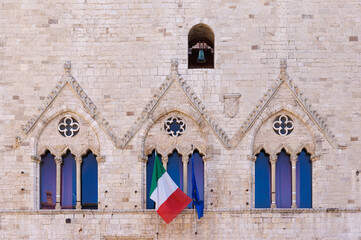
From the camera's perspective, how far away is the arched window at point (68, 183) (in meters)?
18.5

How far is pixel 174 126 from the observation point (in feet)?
61.5

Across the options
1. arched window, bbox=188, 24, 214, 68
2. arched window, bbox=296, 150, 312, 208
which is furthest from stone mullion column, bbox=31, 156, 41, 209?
arched window, bbox=296, 150, 312, 208

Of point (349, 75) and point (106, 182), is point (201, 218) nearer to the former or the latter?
point (106, 182)

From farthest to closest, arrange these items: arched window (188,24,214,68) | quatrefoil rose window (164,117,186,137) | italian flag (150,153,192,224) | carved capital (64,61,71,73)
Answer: arched window (188,24,214,68)
carved capital (64,61,71,73)
quatrefoil rose window (164,117,186,137)
italian flag (150,153,192,224)

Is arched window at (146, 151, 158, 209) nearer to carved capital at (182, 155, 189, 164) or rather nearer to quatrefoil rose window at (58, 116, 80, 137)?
carved capital at (182, 155, 189, 164)

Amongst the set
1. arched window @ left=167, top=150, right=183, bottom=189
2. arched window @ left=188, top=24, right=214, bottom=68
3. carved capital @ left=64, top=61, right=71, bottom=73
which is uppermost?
arched window @ left=188, top=24, right=214, bottom=68

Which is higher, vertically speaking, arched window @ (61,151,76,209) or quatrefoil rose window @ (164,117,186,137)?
quatrefoil rose window @ (164,117,186,137)

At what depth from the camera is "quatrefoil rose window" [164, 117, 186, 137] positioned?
18.6 m

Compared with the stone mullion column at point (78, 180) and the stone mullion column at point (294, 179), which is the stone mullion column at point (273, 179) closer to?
the stone mullion column at point (294, 179)

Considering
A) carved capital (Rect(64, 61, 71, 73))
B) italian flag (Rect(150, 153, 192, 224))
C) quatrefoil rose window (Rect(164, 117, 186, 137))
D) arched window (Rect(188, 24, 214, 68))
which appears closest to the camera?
italian flag (Rect(150, 153, 192, 224))

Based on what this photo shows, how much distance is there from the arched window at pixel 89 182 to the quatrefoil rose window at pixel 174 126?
2090mm

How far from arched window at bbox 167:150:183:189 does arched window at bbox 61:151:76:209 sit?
252 centimetres

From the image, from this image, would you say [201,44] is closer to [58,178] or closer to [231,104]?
[231,104]

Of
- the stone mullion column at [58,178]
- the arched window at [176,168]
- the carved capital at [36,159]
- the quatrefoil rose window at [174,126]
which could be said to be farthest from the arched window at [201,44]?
the carved capital at [36,159]
